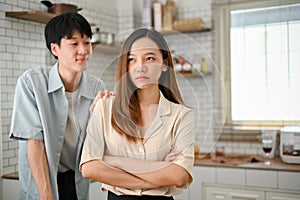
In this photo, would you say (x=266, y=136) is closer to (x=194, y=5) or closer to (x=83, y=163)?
(x=194, y=5)

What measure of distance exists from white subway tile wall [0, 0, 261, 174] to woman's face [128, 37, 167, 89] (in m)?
0.06

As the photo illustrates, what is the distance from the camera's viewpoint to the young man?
143 centimetres

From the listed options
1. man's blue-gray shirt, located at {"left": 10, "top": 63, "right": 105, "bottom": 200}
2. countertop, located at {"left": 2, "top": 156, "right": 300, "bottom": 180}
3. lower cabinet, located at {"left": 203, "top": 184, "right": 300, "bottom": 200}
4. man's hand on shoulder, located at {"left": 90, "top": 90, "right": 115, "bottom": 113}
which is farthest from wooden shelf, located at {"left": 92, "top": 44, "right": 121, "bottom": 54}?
lower cabinet, located at {"left": 203, "top": 184, "right": 300, "bottom": 200}

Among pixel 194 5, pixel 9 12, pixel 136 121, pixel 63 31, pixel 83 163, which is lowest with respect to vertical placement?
pixel 83 163

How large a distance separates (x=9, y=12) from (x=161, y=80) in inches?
64.8

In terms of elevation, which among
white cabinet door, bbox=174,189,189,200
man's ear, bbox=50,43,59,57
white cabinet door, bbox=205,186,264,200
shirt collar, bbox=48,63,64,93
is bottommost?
white cabinet door, bbox=205,186,264,200

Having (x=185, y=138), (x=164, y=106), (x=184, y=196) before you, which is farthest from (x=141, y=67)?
(x=184, y=196)

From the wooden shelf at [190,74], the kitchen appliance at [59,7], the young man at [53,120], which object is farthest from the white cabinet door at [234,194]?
the wooden shelf at [190,74]

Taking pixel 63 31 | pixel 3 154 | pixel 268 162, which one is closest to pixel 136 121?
pixel 63 31

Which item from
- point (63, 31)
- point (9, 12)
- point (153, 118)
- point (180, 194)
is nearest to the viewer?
point (153, 118)

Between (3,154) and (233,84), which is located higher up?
(233,84)

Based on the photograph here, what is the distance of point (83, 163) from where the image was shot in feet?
3.89

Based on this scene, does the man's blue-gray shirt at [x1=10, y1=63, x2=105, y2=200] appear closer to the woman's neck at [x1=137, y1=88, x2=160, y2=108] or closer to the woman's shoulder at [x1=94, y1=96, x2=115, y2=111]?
the woman's shoulder at [x1=94, y1=96, x2=115, y2=111]

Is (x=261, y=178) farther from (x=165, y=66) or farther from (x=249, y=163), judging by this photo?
(x=165, y=66)
